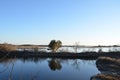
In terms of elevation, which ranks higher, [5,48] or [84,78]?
[5,48]

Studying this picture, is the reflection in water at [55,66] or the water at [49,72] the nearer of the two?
the water at [49,72]

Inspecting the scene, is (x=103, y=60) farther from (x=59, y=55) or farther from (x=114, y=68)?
(x=59, y=55)

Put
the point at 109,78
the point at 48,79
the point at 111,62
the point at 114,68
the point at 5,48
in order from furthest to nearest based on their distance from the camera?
the point at 5,48, the point at 111,62, the point at 114,68, the point at 48,79, the point at 109,78

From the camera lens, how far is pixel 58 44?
56.0 metres

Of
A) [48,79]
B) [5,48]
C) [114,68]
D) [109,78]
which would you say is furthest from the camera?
[5,48]

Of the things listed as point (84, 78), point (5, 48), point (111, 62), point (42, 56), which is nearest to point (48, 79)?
point (84, 78)

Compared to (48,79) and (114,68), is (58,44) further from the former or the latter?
(48,79)

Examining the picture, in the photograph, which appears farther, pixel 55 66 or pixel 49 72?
pixel 55 66

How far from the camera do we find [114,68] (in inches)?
1091

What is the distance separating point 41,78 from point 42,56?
24908 millimetres

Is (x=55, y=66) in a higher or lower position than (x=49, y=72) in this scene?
higher

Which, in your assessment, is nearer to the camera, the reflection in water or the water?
the water

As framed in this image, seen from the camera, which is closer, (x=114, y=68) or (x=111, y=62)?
(x=114, y=68)

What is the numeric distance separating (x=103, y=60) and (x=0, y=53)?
924 inches
